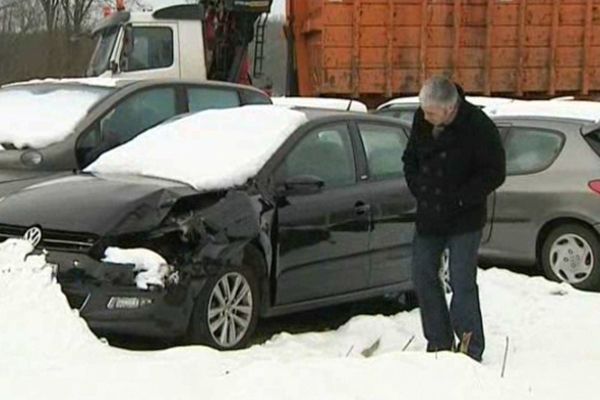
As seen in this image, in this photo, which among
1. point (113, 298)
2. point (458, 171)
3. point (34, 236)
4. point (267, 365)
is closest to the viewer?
point (267, 365)

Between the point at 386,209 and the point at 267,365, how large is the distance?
2800 millimetres

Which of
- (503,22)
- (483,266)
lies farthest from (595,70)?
(483,266)

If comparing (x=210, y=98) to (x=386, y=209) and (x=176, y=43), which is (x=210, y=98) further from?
(x=176, y=43)

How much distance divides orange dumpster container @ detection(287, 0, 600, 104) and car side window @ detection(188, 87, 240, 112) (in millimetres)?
7354

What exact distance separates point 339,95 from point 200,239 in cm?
1204

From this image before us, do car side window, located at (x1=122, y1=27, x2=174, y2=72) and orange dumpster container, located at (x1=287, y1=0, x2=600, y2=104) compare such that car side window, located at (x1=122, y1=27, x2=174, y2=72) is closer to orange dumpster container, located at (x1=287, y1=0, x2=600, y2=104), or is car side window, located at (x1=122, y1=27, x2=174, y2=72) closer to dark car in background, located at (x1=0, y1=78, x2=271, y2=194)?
orange dumpster container, located at (x1=287, y1=0, x2=600, y2=104)

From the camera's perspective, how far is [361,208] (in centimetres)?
726

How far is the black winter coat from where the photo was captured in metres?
5.75

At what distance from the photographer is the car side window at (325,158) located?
22.9ft

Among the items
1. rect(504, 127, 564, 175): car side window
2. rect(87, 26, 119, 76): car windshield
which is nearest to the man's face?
rect(504, 127, 564, 175): car side window

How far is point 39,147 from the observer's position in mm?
8289

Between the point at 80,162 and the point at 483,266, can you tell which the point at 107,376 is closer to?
the point at 80,162

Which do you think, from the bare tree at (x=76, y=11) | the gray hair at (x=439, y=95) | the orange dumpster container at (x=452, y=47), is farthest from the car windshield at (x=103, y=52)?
the bare tree at (x=76, y=11)

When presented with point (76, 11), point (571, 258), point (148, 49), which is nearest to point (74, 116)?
point (571, 258)
